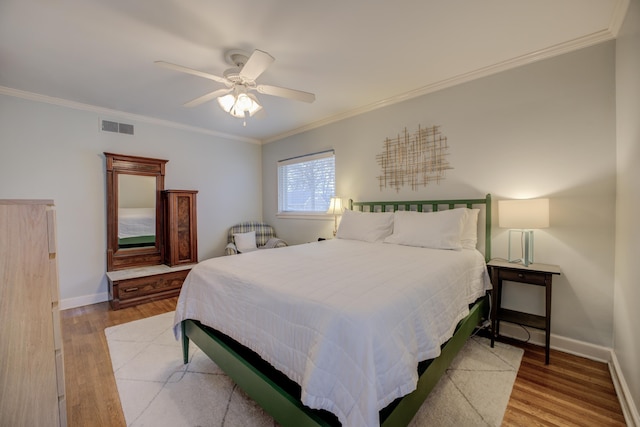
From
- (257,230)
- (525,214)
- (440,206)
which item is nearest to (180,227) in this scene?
(257,230)

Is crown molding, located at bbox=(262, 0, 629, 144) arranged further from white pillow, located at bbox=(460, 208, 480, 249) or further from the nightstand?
the nightstand

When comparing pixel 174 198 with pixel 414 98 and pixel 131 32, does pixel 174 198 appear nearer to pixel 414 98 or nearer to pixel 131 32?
pixel 131 32

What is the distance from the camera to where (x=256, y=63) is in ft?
6.02

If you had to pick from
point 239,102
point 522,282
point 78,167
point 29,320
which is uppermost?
point 239,102

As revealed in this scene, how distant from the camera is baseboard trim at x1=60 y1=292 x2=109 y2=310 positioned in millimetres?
3240

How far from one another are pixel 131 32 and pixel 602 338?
4336 mm

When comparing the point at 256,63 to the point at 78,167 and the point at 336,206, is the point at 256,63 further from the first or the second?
the point at 78,167

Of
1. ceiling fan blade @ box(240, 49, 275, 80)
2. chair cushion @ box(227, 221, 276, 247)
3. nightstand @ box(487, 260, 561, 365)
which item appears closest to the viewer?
ceiling fan blade @ box(240, 49, 275, 80)

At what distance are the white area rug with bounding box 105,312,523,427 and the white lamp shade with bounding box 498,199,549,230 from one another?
1.08 m

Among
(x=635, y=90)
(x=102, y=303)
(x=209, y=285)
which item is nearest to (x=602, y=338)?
(x=635, y=90)

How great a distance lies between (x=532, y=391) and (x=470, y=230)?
4.24 feet

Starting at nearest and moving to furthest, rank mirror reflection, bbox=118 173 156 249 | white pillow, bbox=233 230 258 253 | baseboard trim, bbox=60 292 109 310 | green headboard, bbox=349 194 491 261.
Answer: green headboard, bbox=349 194 491 261
baseboard trim, bbox=60 292 109 310
mirror reflection, bbox=118 173 156 249
white pillow, bbox=233 230 258 253

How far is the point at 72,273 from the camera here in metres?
3.30

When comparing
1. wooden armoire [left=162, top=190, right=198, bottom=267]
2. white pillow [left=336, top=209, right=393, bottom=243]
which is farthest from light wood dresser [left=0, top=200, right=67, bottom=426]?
wooden armoire [left=162, top=190, right=198, bottom=267]
